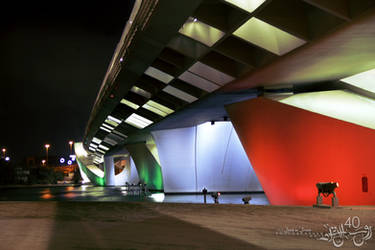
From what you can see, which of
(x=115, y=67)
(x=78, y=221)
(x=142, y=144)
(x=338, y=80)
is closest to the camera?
(x=78, y=221)

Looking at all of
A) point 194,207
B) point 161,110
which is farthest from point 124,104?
point 194,207

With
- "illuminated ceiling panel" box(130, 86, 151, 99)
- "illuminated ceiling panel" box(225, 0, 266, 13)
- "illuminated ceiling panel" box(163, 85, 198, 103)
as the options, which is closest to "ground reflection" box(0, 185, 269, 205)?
"illuminated ceiling panel" box(163, 85, 198, 103)

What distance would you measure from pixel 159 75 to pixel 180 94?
7.10 ft

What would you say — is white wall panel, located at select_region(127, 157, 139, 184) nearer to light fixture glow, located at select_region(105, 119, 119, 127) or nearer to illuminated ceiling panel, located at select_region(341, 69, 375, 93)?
light fixture glow, located at select_region(105, 119, 119, 127)

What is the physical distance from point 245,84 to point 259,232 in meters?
8.81

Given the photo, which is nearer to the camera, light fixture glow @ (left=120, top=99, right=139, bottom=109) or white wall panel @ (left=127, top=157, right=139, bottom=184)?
light fixture glow @ (left=120, top=99, right=139, bottom=109)

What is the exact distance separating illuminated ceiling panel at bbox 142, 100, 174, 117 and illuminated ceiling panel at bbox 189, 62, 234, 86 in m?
7.10

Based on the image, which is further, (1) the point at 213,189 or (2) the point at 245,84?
(1) the point at 213,189

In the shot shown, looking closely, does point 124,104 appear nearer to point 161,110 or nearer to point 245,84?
point 161,110

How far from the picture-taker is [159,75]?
17.8 meters

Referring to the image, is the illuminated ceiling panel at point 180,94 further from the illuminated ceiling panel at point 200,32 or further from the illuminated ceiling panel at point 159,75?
the illuminated ceiling panel at point 200,32

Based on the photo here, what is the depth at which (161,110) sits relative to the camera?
79.3 ft

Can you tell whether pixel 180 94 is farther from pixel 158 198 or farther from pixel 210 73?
pixel 158 198

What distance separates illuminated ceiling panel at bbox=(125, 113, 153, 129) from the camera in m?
28.2
